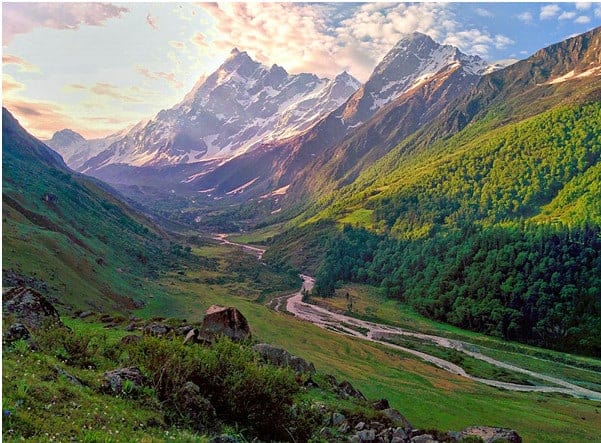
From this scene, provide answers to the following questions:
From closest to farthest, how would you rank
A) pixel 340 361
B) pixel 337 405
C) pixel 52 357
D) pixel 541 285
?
pixel 52 357 < pixel 337 405 < pixel 340 361 < pixel 541 285

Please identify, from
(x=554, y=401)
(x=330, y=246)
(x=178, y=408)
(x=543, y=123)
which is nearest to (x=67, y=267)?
(x=178, y=408)

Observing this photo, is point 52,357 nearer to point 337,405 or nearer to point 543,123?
point 337,405

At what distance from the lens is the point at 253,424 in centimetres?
1559

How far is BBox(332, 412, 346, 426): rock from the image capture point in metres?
21.6

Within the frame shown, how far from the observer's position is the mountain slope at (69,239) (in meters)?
49.6

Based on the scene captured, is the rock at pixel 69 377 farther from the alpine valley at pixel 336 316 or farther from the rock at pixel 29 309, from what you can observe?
the rock at pixel 29 309

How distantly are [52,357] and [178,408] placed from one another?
202 inches

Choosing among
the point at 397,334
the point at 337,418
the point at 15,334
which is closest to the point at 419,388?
the point at 337,418

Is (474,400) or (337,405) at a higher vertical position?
(337,405)

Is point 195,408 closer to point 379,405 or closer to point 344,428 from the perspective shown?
point 344,428

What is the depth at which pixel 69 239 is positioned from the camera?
6988 centimetres

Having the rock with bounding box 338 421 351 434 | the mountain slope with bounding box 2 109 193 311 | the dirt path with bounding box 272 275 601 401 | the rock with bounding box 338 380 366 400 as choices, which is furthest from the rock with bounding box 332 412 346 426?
the dirt path with bounding box 272 275 601 401

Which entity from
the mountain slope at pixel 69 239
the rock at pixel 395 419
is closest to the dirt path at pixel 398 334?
the mountain slope at pixel 69 239

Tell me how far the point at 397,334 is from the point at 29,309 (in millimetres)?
90198
